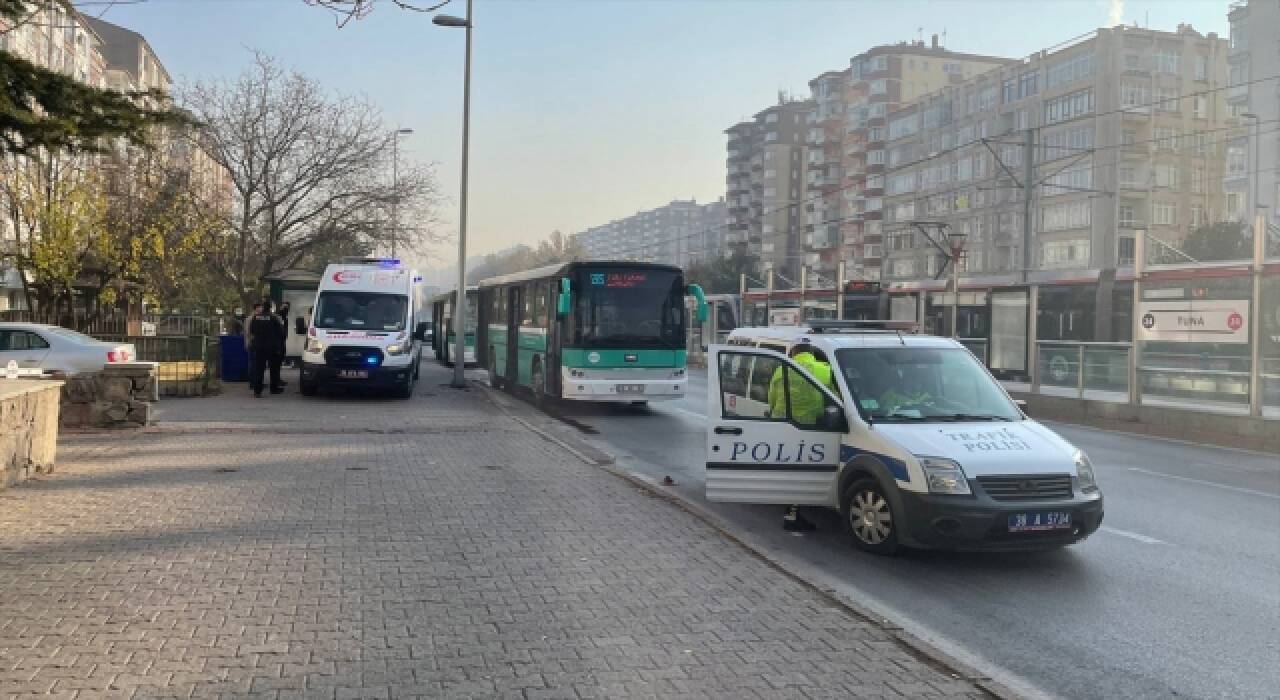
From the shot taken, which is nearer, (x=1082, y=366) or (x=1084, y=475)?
(x=1084, y=475)

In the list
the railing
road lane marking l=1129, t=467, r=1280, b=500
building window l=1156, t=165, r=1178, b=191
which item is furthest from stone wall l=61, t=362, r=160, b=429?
building window l=1156, t=165, r=1178, b=191

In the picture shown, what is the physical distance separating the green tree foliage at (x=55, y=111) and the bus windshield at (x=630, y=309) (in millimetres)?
12034

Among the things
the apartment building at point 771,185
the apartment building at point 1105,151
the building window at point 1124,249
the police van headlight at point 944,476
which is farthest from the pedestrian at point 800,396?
the apartment building at point 771,185

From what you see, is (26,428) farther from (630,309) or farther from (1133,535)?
(630,309)

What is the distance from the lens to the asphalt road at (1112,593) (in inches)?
212

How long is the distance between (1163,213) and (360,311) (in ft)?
204

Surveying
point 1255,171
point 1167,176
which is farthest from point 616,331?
point 1167,176

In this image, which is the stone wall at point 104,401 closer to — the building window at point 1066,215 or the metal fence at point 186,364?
the metal fence at point 186,364

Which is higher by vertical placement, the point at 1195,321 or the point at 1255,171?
the point at 1255,171

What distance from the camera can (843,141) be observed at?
349ft

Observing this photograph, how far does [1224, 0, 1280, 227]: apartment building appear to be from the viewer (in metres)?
61.2

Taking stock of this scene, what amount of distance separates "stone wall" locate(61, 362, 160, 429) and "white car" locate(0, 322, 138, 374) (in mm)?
3433

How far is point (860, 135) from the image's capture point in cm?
10169

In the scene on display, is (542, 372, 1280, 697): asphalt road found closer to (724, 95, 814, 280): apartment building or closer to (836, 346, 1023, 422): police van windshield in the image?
(836, 346, 1023, 422): police van windshield
